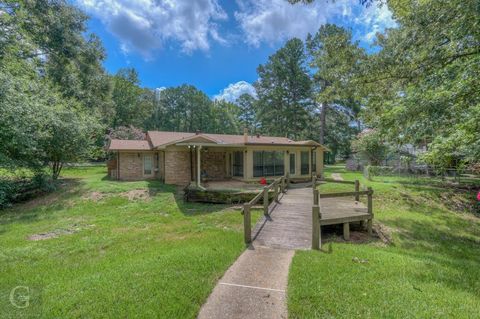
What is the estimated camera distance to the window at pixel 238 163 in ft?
52.2

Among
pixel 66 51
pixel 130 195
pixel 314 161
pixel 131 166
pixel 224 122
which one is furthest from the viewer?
pixel 224 122

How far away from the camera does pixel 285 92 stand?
3409cm

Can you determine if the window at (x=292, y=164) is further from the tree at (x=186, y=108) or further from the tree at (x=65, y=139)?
the tree at (x=186, y=108)

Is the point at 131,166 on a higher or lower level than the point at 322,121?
lower

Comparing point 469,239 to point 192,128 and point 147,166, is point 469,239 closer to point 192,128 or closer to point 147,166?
point 147,166

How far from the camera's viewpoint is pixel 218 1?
44.2 feet

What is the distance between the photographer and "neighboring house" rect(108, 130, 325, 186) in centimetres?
1491

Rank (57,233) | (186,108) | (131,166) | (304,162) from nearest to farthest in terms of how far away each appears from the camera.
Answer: (57,233)
(131,166)
(304,162)
(186,108)

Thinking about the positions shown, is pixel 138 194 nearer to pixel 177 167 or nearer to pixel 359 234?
pixel 177 167

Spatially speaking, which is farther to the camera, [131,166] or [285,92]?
[285,92]

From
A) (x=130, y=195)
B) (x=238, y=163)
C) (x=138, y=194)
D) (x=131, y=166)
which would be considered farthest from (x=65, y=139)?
(x=238, y=163)

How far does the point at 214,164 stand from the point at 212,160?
13.2 inches

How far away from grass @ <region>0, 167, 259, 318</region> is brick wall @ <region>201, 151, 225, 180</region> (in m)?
6.23

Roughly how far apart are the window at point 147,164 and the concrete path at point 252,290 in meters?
13.6
